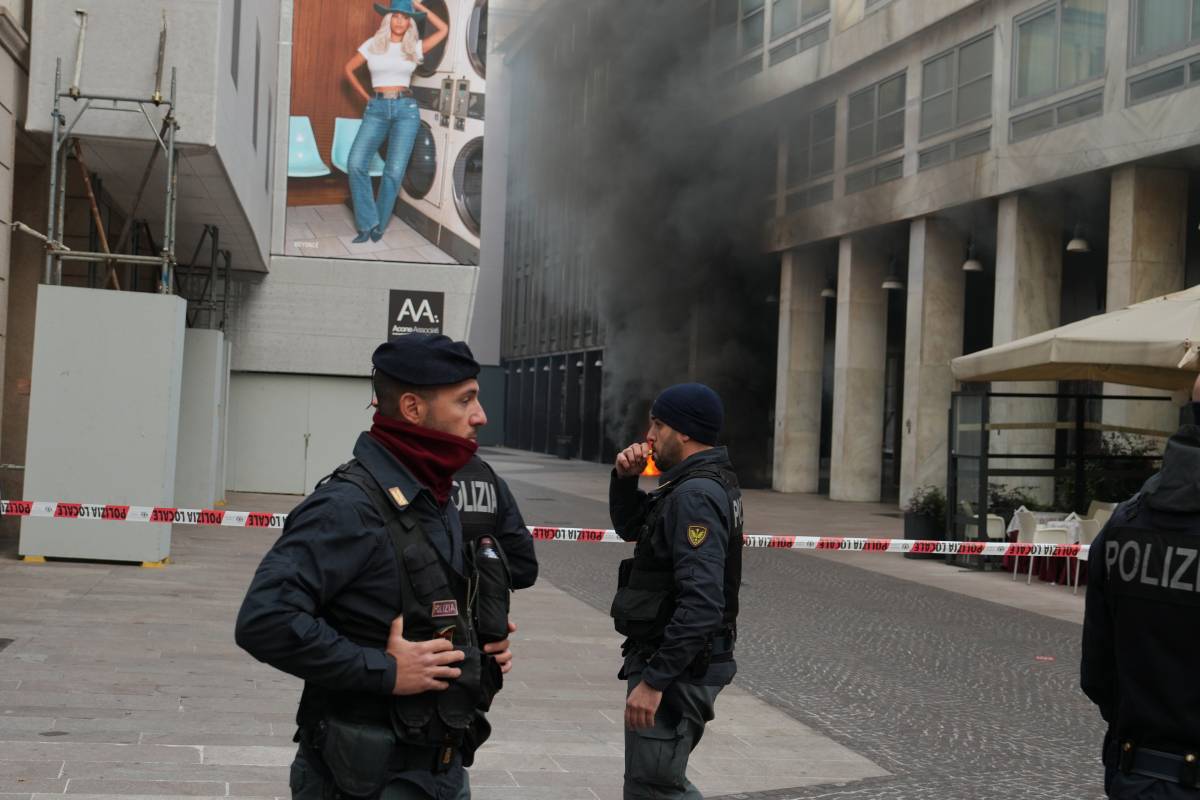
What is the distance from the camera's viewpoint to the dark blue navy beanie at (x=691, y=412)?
4.38 m

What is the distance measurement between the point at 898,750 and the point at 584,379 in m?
38.2

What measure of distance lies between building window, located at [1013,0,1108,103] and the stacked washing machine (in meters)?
8.83

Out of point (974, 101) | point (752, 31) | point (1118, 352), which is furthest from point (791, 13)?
point (1118, 352)

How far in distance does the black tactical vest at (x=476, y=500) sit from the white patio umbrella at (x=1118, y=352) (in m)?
9.41

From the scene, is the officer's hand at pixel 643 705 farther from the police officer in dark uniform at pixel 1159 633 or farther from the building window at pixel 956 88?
the building window at pixel 956 88

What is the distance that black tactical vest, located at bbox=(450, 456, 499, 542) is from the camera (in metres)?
4.09

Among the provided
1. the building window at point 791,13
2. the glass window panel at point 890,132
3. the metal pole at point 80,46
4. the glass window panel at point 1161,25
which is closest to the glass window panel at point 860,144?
the glass window panel at point 890,132

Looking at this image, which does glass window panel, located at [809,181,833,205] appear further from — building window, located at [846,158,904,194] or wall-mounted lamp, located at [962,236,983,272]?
wall-mounted lamp, located at [962,236,983,272]

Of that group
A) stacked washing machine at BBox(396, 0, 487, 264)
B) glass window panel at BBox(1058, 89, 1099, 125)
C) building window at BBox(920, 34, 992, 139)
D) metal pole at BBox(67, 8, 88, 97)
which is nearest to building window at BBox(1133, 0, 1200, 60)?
glass window panel at BBox(1058, 89, 1099, 125)

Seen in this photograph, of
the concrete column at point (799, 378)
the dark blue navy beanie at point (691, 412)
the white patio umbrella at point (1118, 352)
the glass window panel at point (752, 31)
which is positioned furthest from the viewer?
the glass window panel at point (752, 31)

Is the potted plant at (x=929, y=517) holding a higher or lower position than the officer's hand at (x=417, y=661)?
lower

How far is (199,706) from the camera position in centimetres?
706

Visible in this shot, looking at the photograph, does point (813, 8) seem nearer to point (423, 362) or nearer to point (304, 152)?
point (304, 152)

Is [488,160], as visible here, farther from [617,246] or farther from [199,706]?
[199,706]
